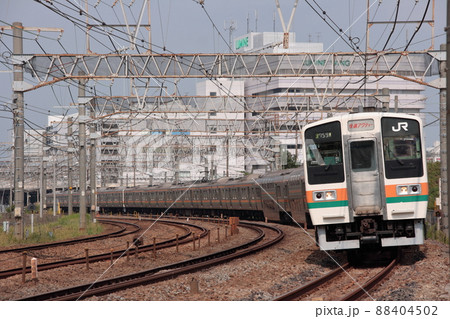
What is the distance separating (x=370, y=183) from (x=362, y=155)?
606 millimetres

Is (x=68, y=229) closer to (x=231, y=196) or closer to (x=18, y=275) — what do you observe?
(x=231, y=196)

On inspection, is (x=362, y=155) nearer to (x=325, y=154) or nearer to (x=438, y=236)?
(x=325, y=154)

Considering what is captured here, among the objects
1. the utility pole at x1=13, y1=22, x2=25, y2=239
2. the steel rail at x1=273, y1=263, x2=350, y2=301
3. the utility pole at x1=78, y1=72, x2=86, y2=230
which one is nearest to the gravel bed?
the steel rail at x1=273, y1=263, x2=350, y2=301

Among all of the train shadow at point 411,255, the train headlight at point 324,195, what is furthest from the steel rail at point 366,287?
the train headlight at point 324,195

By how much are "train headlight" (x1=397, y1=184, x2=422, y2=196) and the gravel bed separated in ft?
5.03

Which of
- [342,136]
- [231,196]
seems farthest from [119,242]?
[231,196]

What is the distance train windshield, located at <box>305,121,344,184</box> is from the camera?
15.0 m

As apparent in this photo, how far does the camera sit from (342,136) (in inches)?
592

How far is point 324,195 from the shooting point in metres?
15.0

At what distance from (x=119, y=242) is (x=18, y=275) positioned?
11.1 m

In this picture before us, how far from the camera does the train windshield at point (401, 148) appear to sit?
14695 mm

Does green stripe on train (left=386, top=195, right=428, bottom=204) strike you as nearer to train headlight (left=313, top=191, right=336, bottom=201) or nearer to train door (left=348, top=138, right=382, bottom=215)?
train door (left=348, top=138, right=382, bottom=215)

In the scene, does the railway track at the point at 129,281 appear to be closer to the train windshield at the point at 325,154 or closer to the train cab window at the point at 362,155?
the train windshield at the point at 325,154
